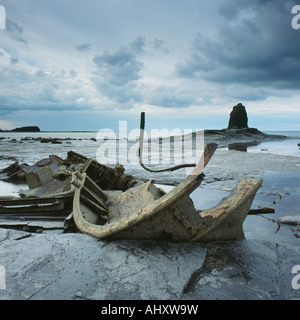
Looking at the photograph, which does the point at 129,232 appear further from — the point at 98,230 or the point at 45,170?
the point at 45,170

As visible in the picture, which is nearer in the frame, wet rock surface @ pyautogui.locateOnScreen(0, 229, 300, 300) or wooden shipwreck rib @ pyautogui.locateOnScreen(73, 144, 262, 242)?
wet rock surface @ pyautogui.locateOnScreen(0, 229, 300, 300)

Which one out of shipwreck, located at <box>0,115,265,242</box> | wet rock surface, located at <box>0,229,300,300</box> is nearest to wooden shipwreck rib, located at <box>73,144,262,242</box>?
shipwreck, located at <box>0,115,265,242</box>

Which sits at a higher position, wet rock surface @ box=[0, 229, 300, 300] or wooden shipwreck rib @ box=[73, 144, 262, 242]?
wooden shipwreck rib @ box=[73, 144, 262, 242]

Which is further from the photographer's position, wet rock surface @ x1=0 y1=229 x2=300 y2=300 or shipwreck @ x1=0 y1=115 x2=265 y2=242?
shipwreck @ x1=0 y1=115 x2=265 y2=242

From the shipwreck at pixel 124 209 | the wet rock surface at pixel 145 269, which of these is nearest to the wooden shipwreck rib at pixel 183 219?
the shipwreck at pixel 124 209

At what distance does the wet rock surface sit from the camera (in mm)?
2377

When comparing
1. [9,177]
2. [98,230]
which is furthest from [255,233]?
[9,177]

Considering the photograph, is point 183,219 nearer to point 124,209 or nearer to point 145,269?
point 145,269

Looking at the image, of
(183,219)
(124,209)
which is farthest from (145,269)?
(124,209)

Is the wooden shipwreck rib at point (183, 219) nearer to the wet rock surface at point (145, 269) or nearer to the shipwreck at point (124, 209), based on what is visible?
the shipwreck at point (124, 209)

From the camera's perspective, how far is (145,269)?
8.91 ft

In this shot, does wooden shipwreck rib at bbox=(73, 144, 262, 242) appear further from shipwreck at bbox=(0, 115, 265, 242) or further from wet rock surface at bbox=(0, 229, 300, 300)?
wet rock surface at bbox=(0, 229, 300, 300)

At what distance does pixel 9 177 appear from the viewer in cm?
953
